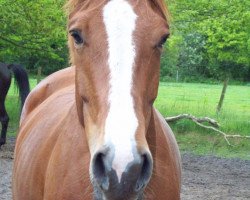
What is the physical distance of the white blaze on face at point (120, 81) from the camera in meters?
1.78

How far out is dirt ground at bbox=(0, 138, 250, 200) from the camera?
6.78 meters

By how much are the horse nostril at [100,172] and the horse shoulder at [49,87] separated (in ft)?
7.30

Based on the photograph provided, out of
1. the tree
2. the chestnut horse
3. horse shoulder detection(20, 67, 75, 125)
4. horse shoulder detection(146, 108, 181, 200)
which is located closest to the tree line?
the tree

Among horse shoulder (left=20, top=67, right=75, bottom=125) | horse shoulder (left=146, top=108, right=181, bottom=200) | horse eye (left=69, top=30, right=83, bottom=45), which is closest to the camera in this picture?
horse eye (left=69, top=30, right=83, bottom=45)

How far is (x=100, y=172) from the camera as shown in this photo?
1.84m

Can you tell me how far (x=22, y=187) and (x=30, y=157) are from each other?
0.21m

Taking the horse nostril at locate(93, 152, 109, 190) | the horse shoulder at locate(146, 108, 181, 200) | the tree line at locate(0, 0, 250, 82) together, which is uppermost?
the tree line at locate(0, 0, 250, 82)

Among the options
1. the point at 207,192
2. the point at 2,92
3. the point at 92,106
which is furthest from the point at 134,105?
the point at 2,92

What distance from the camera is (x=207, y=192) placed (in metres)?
6.93

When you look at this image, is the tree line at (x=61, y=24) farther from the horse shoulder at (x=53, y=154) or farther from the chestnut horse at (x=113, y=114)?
the chestnut horse at (x=113, y=114)

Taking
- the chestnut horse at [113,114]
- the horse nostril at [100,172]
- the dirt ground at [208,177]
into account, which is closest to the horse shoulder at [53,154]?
the chestnut horse at [113,114]

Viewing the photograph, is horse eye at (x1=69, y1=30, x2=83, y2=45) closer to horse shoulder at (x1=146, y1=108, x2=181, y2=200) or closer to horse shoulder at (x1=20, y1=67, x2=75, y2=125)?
horse shoulder at (x1=146, y1=108, x2=181, y2=200)

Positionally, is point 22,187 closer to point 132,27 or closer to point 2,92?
point 132,27

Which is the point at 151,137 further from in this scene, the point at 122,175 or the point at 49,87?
the point at 49,87
